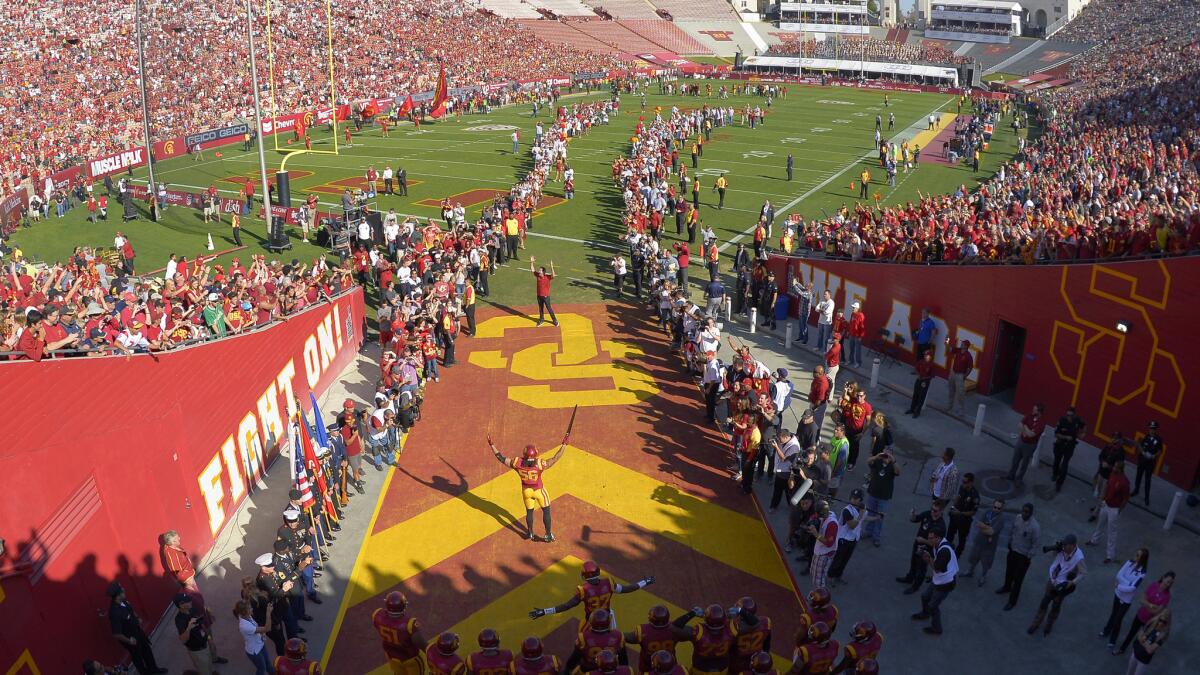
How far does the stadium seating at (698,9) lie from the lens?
10638cm

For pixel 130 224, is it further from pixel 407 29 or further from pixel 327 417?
pixel 407 29

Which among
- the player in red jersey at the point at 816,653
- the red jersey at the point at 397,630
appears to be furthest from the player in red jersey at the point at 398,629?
the player in red jersey at the point at 816,653

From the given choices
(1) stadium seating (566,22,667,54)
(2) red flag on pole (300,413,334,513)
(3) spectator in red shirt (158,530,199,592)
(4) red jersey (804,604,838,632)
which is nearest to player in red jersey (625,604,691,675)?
(4) red jersey (804,604,838,632)

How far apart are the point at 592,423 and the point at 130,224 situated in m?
23.4

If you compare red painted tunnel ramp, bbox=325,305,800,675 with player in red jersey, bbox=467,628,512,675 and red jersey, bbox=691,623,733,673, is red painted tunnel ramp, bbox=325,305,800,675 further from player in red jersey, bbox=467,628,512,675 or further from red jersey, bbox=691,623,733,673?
player in red jersey, bbox=467,628,512,675

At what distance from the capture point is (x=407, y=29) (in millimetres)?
69812

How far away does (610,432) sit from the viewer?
1533 centimetres

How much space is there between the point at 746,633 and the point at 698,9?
110325 millimetres

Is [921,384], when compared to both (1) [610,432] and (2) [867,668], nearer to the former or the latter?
(1) [610,432]

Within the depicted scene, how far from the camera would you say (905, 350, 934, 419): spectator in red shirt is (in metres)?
15.2

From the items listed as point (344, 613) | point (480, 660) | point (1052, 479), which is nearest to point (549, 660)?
point (480, 660)

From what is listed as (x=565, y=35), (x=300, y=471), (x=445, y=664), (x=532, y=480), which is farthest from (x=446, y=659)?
(x=565, y=35)

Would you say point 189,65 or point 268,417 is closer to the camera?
point 268,417

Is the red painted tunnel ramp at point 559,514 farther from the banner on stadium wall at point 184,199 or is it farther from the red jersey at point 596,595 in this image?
the banner on stadium wall at point 184,199
